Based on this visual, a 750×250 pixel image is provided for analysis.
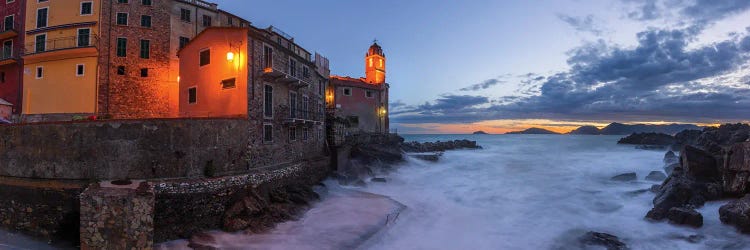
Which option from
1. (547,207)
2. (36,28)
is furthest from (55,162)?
(547,207)

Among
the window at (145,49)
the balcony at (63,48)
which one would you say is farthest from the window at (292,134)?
the balcony at (63,48)

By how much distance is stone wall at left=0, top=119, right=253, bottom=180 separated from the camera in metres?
16.0

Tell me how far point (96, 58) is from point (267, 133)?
53.3 feet

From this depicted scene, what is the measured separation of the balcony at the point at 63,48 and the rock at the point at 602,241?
34.3m

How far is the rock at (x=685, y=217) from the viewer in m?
17.0

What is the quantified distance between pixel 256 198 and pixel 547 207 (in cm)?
1902

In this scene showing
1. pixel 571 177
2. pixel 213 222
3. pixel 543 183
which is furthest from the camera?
pixel 571 177

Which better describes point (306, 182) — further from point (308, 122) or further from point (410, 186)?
point (410, 186)

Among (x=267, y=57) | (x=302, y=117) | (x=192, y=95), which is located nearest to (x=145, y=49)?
(x=192, y=95)

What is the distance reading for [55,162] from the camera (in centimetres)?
1639

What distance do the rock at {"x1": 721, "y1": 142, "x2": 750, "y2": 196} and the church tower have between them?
38.5m

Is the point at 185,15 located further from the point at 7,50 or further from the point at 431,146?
the point at 431,146

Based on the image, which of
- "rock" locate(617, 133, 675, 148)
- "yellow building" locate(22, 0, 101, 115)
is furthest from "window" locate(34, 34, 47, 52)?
"rock" locate(617, 133, 675, 148)

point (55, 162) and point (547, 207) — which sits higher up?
point (55, 162)
